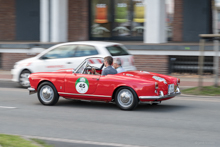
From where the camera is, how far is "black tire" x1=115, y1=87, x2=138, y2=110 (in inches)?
341

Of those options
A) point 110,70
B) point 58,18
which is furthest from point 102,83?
point 58,18

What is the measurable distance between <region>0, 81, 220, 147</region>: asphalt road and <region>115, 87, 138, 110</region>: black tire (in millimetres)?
164

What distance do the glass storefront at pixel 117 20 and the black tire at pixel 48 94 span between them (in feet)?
35.0

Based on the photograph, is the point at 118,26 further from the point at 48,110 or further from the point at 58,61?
the point at 48,110

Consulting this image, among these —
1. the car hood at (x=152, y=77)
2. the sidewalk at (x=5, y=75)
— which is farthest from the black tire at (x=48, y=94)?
the sidewalk at (x=5, y=75)

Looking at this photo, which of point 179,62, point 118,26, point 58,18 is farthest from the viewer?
point 118,26

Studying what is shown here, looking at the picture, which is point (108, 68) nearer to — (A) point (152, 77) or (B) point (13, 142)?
(A) point (152, 77)

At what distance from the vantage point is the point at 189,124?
7531 millimetres

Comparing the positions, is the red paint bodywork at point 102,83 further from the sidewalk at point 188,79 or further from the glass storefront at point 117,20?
the glass storefront at point 117,20

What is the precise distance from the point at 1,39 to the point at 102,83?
51.6 feet

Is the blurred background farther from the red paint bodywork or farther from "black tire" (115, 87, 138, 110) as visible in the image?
"black tire" (115, 87, 138, 110)

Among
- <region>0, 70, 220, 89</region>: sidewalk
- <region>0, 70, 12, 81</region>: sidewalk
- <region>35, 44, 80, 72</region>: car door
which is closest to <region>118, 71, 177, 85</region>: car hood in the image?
<region>35, 44, 80, 72</region>: car door

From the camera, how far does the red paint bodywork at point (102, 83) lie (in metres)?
8.55

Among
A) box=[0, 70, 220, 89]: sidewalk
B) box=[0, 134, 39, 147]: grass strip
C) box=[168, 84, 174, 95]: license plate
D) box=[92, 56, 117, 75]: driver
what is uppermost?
box=[92, 56, 117, 75]: driver
